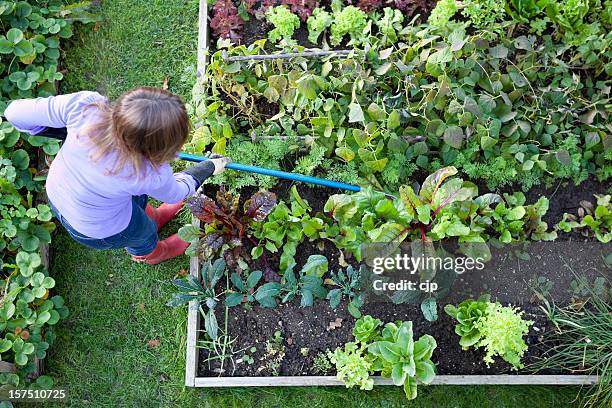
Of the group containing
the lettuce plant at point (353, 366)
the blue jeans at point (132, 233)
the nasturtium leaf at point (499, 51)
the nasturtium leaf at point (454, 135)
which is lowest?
the lettuce plant at point (353, 366)

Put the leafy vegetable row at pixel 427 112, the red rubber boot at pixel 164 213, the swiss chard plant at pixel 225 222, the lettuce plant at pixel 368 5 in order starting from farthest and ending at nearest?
the lettuce plant at pixel 368 5 → the red rubber boot at pixel 164 213 → the leafy vegetable row at pixel 427 112 → the swiss chard plant at pixel 225 222

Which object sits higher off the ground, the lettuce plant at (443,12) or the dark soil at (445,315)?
the lettuce plant at (443,12)

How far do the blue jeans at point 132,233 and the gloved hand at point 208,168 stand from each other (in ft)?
1.03

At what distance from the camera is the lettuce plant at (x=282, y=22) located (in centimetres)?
368

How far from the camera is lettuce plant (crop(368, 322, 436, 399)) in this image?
3035mm

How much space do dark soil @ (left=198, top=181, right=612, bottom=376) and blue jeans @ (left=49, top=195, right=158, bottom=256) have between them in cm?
66

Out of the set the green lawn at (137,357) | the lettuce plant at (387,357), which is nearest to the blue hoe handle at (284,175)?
the green lawn at (137,357)

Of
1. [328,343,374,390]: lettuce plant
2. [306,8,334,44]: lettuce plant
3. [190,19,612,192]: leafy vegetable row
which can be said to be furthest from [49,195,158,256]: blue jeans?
[306,8,334,44]: lettuce plant

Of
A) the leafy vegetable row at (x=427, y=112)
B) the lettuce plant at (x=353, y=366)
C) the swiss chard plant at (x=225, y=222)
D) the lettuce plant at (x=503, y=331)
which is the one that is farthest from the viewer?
the leafy vegetable row at (x=427, y=112)

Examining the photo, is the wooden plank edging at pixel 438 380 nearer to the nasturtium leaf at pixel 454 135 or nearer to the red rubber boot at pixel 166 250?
the red rubber boot at pixel 166 250

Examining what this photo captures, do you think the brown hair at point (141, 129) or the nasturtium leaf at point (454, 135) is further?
the nasturtium leaf at point (454, 135)

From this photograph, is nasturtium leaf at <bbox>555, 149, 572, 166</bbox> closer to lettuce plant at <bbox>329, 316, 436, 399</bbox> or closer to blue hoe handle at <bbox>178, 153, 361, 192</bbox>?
blue hoe handle at <bbox>178, 153, 361, 192</bbox>

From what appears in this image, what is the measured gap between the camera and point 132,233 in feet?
9.95

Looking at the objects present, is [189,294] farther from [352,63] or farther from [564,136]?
[564,136]
